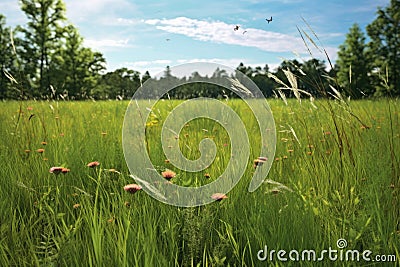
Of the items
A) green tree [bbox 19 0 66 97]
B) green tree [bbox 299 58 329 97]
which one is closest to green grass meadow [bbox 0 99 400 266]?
green tree [bbox 299 58 329 97]

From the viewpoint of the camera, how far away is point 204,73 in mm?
2031

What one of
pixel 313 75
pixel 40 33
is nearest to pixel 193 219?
pixel 313 75

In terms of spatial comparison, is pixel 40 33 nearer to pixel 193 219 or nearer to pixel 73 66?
pixel 73 66

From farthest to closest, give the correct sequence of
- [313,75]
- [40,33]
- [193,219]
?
[40,33]
[313,75]
[193,219]

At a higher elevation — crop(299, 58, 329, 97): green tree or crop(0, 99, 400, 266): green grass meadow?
crop(299, 58, 329, 97): green tree

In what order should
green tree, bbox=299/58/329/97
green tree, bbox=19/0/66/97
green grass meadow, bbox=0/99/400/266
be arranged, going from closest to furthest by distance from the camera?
green grass meadow, bbox=0/99/400/266 < green tree, bbox=299/58/329/97 < green tree, bbox=19/0/66/97

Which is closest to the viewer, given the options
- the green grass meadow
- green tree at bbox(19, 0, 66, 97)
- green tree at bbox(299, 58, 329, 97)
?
the green grass meadow

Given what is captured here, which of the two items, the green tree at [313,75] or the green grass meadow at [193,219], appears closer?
the green grass meadow at [193,219]

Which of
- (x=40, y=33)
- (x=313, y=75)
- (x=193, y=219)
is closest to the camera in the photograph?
(x=193, y=219)

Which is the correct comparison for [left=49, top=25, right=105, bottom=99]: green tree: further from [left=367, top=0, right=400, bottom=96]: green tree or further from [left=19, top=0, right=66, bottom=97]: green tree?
[left=367, top=0, right=400, bottom=96]: green tree

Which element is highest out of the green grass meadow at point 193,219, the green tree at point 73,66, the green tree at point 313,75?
the green tree at point 73,66

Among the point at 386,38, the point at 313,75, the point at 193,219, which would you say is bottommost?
the point at 193,219

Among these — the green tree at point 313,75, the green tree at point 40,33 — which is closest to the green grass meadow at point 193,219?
the green tree at point 313,75

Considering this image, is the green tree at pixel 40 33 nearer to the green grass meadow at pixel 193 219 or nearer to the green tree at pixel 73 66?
the green tree at pixel 73 66
